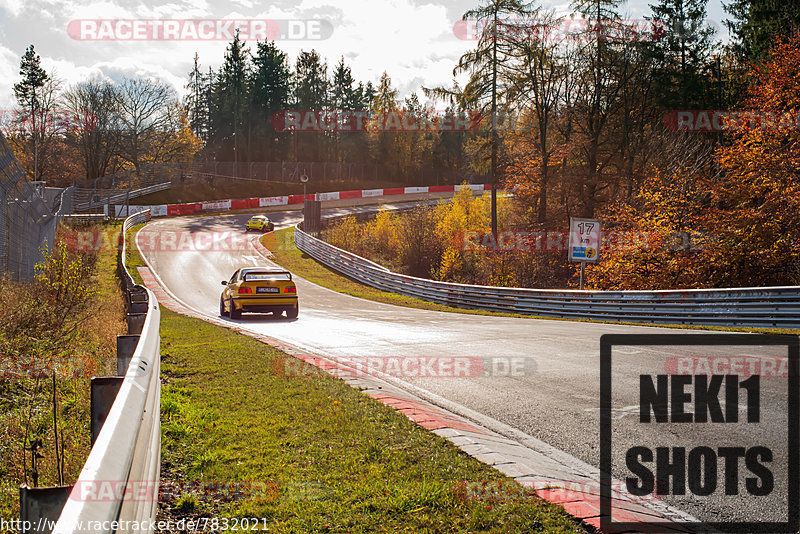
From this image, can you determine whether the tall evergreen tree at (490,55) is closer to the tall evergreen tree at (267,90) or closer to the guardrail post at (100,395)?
the guardrail post at (100,395)

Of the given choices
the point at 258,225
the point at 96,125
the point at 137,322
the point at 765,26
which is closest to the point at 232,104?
the point at 96,125

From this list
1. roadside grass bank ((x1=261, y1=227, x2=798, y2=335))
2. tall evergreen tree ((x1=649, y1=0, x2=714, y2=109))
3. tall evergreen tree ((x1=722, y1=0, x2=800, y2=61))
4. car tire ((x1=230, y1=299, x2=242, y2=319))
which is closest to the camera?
car tire ((x1=230, y1=299, x2=242, y2=319))

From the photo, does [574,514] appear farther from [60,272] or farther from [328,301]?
[328,301]

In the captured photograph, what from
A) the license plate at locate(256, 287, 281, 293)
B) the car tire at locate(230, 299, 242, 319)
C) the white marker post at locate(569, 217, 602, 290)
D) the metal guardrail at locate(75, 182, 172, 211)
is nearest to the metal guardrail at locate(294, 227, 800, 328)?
the white marker post at locate(569, 217, 602, 290)

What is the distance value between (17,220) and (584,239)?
1754cm

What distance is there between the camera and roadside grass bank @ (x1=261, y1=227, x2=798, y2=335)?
2223 centimetres

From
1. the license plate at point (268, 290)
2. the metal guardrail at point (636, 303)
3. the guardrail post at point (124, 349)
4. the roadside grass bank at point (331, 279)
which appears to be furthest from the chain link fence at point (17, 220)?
the metal guardrail at point (636, 303)

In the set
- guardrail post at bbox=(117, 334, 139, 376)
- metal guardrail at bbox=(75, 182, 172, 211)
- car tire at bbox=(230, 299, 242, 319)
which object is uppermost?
metal guardrail at bbox=(75, 182, 172, 211)

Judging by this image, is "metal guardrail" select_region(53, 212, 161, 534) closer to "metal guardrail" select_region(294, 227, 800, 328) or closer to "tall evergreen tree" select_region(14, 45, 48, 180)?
"metal guardrail" select_region(294, 227, 800, 328)

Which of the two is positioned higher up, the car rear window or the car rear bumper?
the car rear window

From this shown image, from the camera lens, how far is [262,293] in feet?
61.8

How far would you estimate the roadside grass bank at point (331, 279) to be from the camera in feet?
72.9

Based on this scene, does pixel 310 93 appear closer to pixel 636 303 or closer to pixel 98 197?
pixel 98 197

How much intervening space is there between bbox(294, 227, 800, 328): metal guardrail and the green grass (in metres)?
11.9
